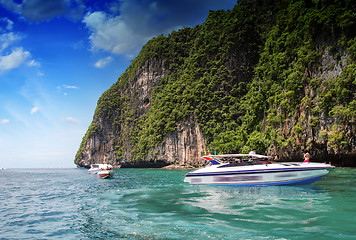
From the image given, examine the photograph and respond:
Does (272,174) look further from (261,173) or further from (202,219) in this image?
(202,219)

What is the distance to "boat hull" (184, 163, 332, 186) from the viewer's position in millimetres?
13133

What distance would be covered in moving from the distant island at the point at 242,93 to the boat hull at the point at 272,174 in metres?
9.03

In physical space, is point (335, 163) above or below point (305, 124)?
below

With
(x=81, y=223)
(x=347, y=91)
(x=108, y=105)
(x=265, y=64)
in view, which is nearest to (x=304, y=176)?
(x=81, y=223)

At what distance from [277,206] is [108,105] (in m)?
86.3

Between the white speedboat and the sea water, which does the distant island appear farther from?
the sea water

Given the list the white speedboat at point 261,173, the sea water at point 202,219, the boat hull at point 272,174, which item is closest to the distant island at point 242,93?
the white speedboat at point 261,173

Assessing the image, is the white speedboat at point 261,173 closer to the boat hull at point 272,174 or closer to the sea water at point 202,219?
the boat hull at point 272,174

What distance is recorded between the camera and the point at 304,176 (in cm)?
1319

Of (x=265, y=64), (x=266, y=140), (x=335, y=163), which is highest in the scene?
(x=265, y=64)

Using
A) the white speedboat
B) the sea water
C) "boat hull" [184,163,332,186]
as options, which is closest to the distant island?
the white speedboat

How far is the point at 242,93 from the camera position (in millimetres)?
48969

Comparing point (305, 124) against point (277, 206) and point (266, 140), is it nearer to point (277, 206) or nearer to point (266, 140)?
point (266, 140)

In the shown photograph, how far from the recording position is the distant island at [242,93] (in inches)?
1098
